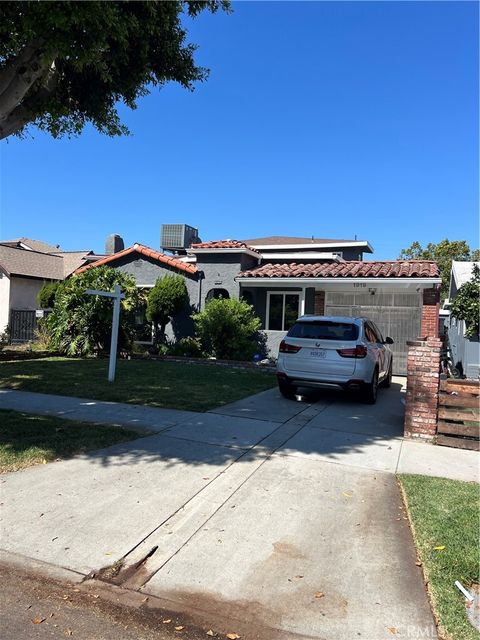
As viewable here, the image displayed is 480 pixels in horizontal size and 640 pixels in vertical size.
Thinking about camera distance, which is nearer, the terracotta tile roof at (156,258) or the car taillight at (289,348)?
the car taillight at (289,348)

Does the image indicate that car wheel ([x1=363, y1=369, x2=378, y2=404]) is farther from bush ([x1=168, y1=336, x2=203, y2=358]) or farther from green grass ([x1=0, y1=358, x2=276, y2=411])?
bush ([x1=168, y1=336, x2=203, y2=358])

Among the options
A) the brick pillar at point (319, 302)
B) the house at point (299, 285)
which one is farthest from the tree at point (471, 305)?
the brick pillar at point (319, 302)

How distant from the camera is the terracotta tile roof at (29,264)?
21.7m

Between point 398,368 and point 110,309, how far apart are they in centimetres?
958

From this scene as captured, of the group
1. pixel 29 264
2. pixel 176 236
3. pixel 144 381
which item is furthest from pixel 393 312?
pixel 29 264

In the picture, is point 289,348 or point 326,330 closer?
point 326,330

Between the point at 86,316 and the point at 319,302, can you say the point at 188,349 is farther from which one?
the point at 319,302

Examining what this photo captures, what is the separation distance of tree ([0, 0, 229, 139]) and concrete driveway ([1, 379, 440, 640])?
485 centimetres

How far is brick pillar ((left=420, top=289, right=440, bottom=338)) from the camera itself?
14.3 metres

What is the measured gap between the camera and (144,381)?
1097cm

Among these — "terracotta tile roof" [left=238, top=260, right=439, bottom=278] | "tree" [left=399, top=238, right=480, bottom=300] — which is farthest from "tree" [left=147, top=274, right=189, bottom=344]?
"tree" [left=399, top=238, right=480, bottom=300]

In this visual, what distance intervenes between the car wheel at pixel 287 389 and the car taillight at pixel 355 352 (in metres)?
1.28

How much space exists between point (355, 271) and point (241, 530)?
468 inches

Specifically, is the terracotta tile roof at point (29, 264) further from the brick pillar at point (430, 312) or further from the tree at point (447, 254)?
the tree at point (447, 254)
